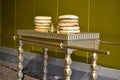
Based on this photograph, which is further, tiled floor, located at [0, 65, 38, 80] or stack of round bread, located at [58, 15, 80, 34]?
tiled floor, located at [0, 65, 38, 80]

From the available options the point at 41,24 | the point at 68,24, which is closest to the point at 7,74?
the point at 41,24

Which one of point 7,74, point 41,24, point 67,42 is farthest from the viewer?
point 7,74

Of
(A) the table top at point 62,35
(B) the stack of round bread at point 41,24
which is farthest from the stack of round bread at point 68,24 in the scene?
(B) the stack of round bread at point 41,24

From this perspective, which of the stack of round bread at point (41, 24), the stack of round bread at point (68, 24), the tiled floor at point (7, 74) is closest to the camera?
the stack of round bread at point (68, 24)

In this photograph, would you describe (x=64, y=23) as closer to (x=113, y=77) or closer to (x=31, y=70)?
(x=113, y=77)

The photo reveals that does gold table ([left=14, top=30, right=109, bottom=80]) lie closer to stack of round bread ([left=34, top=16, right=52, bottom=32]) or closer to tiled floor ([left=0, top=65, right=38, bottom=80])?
stack of round bread ([left=34, top=16, right=52, bottom=32])

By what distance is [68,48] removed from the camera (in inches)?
69.7

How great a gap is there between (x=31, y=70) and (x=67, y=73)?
1569 millimetres

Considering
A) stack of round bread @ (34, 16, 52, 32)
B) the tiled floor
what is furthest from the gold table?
the tiled floor

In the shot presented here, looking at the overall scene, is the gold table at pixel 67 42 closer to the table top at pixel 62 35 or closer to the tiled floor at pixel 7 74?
the table top at pixel 62 35

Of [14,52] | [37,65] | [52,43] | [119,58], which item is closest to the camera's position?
[52,43]

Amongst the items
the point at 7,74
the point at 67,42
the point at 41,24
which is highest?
the point at 41,24

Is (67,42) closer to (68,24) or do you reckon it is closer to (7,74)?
(68,24)

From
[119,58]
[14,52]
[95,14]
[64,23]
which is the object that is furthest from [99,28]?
[14,52]
